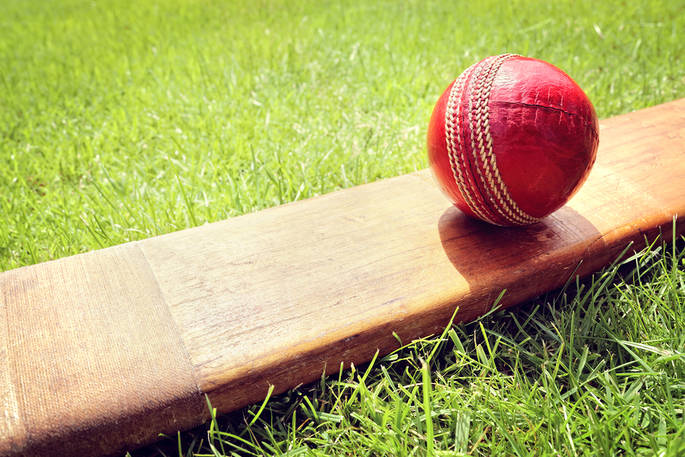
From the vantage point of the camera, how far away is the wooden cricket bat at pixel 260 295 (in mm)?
1216

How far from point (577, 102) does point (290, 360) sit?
3.30 feet

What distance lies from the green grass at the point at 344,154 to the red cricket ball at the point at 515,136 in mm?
374

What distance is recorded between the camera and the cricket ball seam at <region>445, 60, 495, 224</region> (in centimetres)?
145

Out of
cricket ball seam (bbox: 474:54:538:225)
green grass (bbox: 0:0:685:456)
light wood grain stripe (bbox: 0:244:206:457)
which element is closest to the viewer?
light wood grain stripe (bbox: 0:244:206:457)

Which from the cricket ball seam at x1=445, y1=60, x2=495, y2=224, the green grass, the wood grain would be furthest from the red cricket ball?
the green grass

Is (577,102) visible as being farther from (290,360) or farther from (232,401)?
(232,401)

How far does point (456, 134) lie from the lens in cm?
145

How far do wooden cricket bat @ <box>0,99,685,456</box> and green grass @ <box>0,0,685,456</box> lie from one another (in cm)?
11

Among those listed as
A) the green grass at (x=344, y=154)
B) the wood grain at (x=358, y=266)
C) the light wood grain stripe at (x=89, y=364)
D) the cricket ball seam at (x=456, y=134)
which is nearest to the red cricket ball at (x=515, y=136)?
the cricket ball seam at (x=456, y=134)

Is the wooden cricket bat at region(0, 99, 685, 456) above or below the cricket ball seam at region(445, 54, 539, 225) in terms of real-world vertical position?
below

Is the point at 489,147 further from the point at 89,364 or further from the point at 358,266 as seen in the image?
the point at 89,364

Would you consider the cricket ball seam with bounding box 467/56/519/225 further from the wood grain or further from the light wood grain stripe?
the light wood grain stripe

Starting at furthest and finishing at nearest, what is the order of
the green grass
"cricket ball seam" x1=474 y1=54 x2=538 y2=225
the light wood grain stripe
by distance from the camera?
"cricket ball seam" x1=474 y1=54 x2=538 y2=225 → the green grass → the light wood grain stripe

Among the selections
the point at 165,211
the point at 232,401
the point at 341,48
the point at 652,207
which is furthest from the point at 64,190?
the point at 652,207
